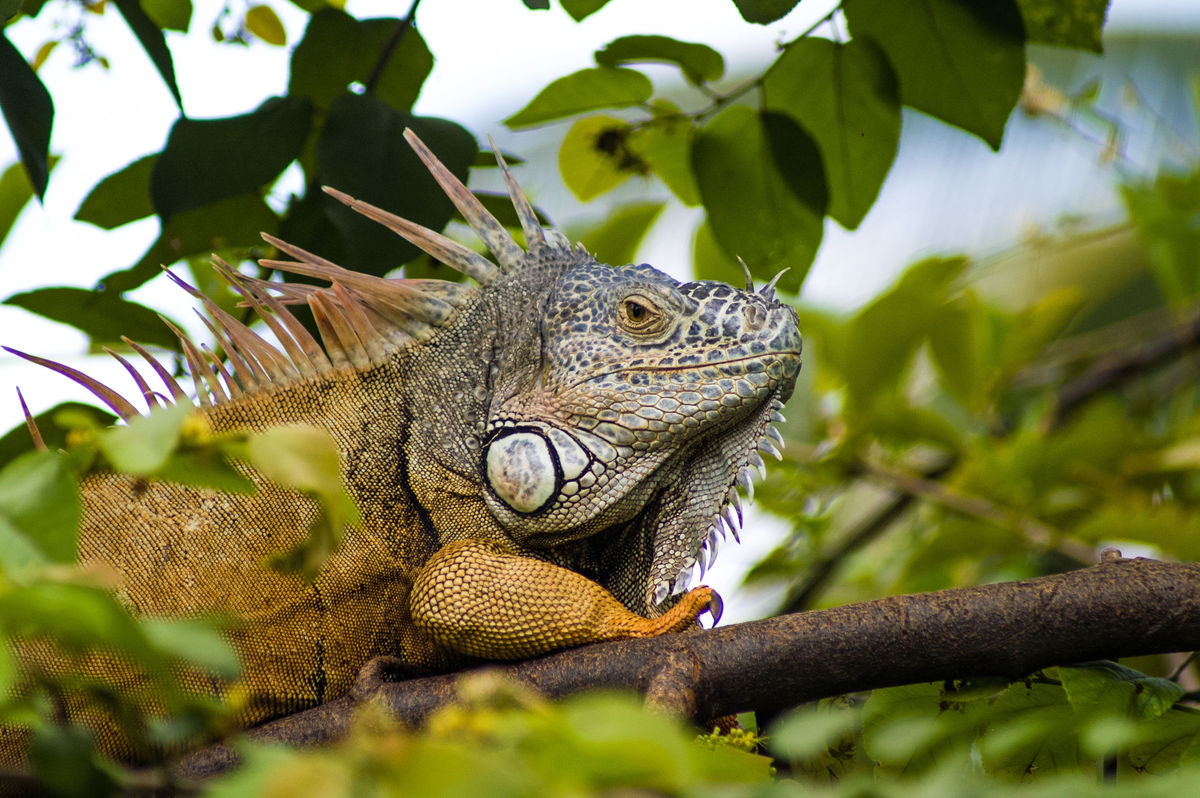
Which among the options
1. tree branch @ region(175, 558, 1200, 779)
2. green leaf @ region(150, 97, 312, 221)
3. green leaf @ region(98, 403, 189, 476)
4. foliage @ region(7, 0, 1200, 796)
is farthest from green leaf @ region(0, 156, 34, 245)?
green leaf @ region(98, 403, 189, 476)

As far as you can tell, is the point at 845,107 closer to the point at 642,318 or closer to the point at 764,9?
the point at 764,9

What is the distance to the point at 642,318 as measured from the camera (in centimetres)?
368

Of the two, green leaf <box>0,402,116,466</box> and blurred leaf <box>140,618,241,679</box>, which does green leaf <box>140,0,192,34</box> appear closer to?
green leaf <box>0,402,116,466</box>

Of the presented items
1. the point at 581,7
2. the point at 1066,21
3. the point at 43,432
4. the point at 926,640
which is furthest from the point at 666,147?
the point at 43,432

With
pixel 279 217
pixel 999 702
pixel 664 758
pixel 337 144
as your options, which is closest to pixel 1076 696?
pixel 999 702

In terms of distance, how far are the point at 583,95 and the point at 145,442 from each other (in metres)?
2.95

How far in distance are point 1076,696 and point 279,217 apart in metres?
3.12

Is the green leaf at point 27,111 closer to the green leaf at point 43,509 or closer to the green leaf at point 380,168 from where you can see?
the green leaf at point 380,168

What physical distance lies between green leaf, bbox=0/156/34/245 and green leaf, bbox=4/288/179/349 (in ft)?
2.66

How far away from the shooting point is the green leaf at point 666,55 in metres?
3.82

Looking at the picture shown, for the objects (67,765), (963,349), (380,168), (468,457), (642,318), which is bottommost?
(963,349)

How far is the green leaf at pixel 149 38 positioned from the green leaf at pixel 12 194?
150 centimetres

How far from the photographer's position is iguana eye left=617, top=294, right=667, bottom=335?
367 cm

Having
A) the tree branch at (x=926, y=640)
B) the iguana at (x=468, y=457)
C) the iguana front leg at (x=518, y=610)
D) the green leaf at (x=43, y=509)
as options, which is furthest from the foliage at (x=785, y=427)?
the iguana front leg at (x=518, y=610)
